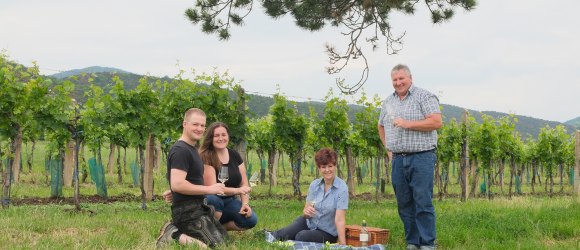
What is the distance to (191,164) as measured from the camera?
18.2 ft

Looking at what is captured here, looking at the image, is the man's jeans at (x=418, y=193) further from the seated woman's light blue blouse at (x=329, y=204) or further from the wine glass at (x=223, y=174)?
the wine glass at (x=223, y=174)

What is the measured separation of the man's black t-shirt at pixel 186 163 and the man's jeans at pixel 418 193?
190cm

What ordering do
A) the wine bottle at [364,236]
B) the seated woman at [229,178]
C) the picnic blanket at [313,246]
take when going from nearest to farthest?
the picnic blanket at [313,246], the wine bottle at [364,236], the seated woman at [229,178]

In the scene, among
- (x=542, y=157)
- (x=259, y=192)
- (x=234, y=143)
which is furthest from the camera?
(x=542, y=157)

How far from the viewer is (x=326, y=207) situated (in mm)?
Result: 6016

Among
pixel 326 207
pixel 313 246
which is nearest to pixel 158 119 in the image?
pixel 326 207

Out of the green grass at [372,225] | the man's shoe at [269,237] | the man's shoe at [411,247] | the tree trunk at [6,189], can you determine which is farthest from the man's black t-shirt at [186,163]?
the tree trunk at [6,189]

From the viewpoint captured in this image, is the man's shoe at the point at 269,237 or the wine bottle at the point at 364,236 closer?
the wine bottle at the point at 364,236

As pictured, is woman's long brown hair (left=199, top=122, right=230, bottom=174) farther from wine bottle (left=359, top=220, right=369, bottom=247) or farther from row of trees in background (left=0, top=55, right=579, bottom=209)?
row of trees in background (left=0, top=55, right=579, bottom=209)

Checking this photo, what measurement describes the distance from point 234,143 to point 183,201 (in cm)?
555

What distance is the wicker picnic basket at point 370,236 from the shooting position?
19.3ft

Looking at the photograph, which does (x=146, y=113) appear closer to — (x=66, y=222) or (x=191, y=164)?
(x=66, y=222)

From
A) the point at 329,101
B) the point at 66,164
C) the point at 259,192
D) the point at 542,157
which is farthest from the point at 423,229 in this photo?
the point at 542,157

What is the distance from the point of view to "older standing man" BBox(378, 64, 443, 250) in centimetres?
569
